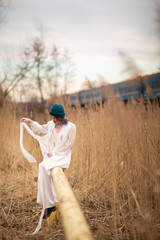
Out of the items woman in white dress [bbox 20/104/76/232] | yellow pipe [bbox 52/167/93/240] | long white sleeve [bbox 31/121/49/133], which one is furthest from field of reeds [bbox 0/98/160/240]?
yellow pipe [bbox 52/167/93/240]

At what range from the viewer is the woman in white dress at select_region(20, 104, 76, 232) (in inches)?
53.7

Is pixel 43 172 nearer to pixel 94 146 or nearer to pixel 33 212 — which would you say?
pixel 33 212

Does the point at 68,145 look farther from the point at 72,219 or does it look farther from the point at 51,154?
the point at 72,219

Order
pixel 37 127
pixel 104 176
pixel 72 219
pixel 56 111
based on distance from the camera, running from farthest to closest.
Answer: pixel 104 176
pixel 37 127
pixel 56 111
pixel 72 219

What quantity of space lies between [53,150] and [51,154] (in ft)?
0.13

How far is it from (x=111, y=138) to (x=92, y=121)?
0.30 meters

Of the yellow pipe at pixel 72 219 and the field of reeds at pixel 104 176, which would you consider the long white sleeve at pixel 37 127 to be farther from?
the yellow pipe at pixel 72 219

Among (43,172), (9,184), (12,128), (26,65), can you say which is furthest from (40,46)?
(43,172)

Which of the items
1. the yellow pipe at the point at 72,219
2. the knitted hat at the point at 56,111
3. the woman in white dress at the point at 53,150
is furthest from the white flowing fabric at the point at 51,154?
the yellow pipe at the point at 72,219

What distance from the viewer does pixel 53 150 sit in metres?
1.57

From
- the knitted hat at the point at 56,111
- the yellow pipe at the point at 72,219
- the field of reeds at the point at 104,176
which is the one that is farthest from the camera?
the knitted hat at the point at 56,111

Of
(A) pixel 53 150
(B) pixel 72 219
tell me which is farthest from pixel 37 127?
(B) pixel 72 219

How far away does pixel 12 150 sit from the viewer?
2.90 metres

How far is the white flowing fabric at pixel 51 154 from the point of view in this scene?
1.36m
